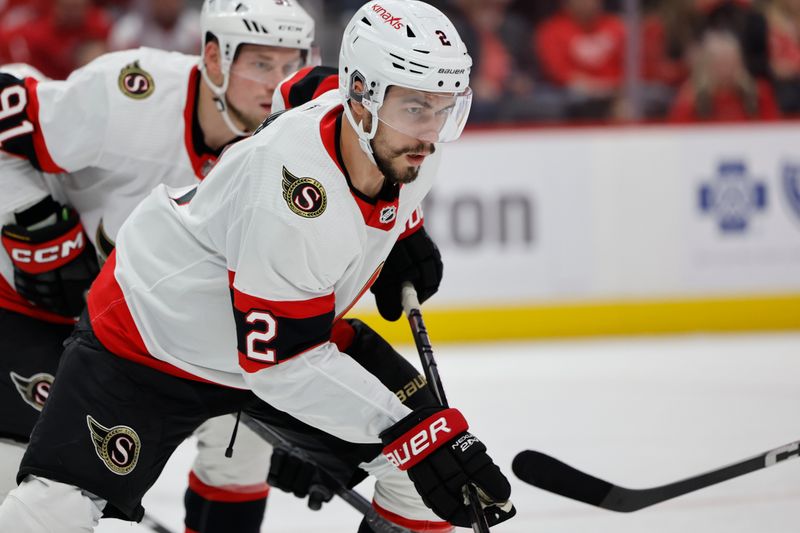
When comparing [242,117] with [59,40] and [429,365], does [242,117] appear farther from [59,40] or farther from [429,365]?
[59,40]

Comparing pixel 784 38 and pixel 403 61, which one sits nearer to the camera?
pixel 403 61

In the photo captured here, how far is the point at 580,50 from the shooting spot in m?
5.52

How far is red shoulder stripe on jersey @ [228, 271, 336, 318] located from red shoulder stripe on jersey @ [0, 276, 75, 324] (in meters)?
0.85

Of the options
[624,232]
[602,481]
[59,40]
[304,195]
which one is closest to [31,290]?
[304,195]

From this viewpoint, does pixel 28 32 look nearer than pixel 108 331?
No

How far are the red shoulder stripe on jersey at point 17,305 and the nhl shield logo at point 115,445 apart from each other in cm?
62

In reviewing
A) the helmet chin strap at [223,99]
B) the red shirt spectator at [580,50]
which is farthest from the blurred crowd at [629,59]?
the helmet chin strap at [223,99]

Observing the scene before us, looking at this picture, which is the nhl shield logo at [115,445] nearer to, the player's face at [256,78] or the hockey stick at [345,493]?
the hockey stick at [345,493]

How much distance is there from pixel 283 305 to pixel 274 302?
0.02 metres

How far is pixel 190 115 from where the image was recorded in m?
2.69

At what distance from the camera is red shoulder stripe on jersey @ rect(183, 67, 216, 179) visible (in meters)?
2.68

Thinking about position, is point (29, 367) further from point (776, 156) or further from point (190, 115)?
point (776, 156)

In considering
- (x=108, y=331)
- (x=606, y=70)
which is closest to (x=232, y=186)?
(x=108, y=331)

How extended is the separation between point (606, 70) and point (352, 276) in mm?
3622
